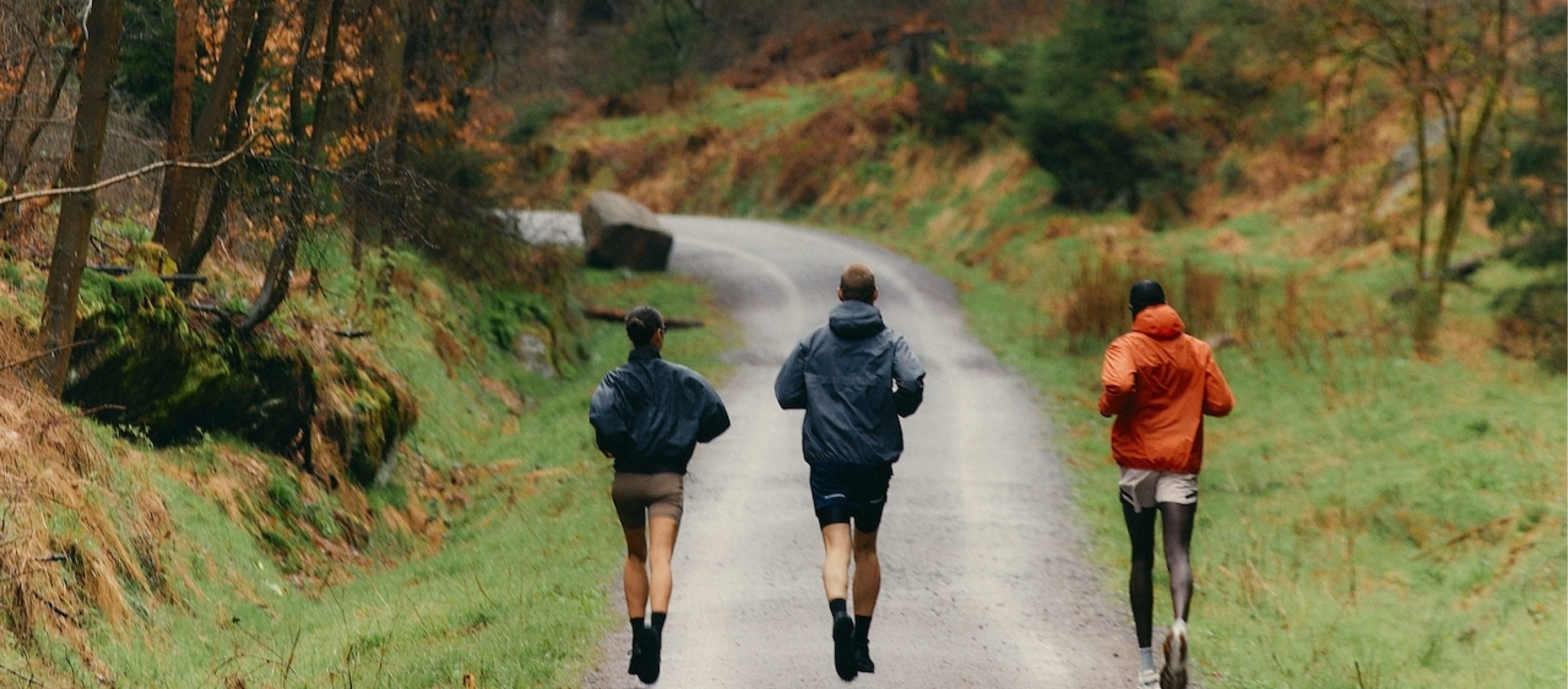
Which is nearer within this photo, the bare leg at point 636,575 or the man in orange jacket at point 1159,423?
the bare leg at point 636,575

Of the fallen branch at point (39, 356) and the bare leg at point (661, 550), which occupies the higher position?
the fallen branch at point (39, 356)

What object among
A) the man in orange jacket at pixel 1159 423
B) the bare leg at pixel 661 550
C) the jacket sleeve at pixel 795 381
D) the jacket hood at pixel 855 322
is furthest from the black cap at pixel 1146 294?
the bare leg at pixel 661 550

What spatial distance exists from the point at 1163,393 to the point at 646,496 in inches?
108

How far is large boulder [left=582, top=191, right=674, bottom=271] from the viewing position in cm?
2969

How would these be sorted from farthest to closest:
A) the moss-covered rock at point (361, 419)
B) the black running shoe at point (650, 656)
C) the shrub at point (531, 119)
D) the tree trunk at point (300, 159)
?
the shrub at point (531, 119), the moss-covered rock at point (361, 419), the tree trunk at point (300, 159), the black running shoe at point (650, 656)

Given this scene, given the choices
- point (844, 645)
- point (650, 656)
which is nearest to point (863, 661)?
point (844, 645)

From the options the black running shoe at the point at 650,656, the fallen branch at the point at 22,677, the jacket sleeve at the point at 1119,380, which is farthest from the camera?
the jacket sleeve at the point at 1119,380

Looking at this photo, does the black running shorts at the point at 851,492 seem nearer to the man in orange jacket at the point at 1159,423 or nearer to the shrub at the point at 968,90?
the man in orange jacket at the point at 1159,423

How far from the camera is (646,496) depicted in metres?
A: 7.44

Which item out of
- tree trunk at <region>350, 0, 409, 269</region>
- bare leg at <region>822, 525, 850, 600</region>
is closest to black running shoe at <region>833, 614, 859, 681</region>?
bare leg at <region>822, 525, 850, 600</region>

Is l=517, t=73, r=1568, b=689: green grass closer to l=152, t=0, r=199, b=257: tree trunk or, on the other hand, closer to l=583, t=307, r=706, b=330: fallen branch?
l=583, t=307, r=706, b=330: fallen branch

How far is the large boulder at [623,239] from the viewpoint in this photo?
29.7 metres

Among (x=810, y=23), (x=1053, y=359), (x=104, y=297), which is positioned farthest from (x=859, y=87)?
(x=104, y=297)

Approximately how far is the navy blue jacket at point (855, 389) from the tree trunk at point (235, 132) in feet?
18.6
